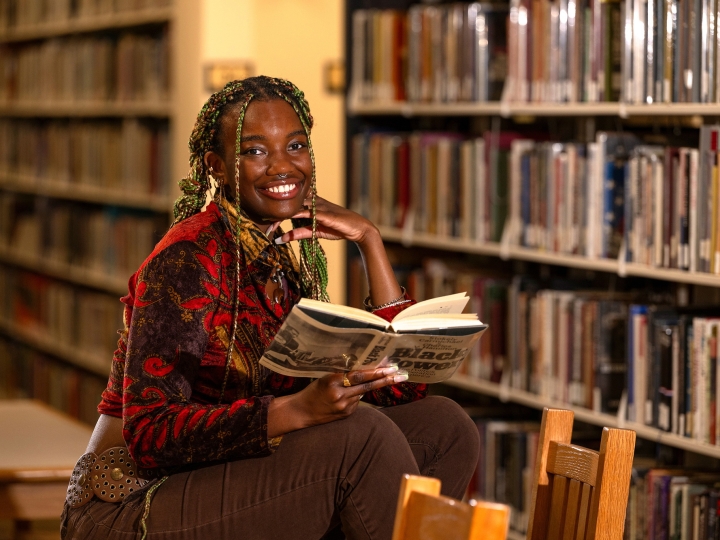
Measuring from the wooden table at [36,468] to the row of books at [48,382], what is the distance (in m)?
1.93

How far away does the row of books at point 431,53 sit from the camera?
3100 mm

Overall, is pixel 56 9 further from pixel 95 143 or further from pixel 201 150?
pixel 201 150

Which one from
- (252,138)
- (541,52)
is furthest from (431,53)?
(252,138)

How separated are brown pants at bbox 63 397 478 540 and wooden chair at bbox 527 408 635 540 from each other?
0.63ft

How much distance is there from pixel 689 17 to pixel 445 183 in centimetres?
102

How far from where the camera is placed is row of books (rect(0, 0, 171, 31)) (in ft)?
15.4

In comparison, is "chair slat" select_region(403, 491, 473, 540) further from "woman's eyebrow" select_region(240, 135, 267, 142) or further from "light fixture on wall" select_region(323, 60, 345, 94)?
"light fixture on wall" select_region(323, 60, 345, 94)

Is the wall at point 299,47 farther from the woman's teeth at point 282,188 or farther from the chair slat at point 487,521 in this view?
the chair slat at point 487,521

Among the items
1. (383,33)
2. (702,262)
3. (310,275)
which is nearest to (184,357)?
(310,275)

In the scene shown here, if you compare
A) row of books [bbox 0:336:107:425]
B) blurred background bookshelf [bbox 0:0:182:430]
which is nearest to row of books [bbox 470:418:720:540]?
blurred background bookshelf [bbox 0:0:182:430]

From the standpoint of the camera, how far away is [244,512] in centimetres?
158

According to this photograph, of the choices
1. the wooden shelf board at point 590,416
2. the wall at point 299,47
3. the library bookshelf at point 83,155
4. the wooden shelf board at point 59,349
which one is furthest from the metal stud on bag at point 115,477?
the wooden shelf board at point 59,349

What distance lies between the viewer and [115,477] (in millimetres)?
1680

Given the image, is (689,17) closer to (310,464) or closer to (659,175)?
(659,175)
